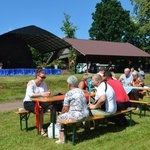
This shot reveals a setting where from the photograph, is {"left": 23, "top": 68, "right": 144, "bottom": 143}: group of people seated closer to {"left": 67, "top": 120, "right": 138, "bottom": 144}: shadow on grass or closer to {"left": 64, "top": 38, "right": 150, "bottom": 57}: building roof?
{"left": 67, "top": 120, "right": 138, "bottom": 144}: shadow on grass

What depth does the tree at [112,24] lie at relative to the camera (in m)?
54.6

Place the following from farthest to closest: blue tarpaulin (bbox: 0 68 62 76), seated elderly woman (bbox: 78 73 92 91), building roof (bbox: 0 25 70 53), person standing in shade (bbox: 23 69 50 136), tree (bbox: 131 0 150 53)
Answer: tree (bbox: 131 0 150 53)
building roof (bbox: 0 25 70 53)
blue tarpaulin (bbox: 0 68 62 76)
seated elderly woman (bbox: 78 73 92 91)
person standing in shade (bbox: 23 69 50 136)

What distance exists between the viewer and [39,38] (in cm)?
2992

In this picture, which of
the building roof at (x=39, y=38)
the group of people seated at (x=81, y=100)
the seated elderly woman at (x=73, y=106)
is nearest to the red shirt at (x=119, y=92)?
the group of people seated at (x=81, y=100)

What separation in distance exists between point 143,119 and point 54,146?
3.21m

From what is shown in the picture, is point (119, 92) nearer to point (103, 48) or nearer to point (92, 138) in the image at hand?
point (92, 138)

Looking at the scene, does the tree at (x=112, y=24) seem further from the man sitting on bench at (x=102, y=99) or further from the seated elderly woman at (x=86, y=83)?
the man sitting on bench at (x=102, y=99)

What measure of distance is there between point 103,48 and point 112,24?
749 inches

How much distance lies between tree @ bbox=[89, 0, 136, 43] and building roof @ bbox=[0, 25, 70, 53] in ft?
76.2

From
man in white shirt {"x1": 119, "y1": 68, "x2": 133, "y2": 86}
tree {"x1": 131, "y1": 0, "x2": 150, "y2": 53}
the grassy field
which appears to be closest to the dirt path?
the grassy field

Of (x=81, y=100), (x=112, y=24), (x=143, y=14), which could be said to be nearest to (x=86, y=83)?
(x=81, y=100)

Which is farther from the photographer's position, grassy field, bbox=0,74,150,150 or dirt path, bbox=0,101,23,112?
dirt path, bbox=0,101,23,112

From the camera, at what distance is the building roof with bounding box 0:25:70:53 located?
2728 cm

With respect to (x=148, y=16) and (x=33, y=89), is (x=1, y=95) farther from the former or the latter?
(x=148, y=16)
